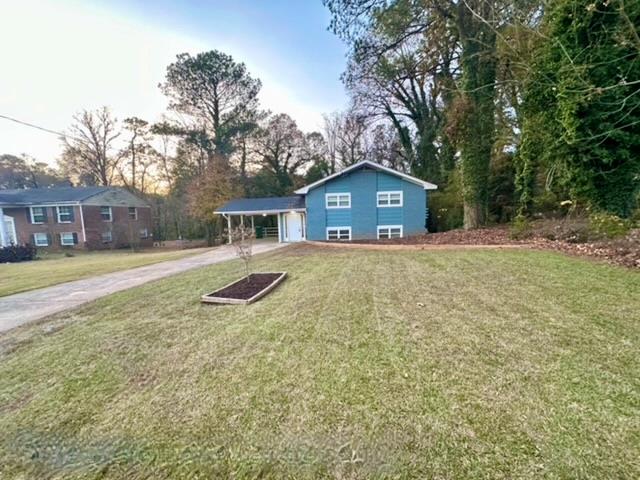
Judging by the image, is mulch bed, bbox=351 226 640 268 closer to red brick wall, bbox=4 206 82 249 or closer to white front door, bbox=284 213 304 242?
white front door, bbox=284 213 304 242

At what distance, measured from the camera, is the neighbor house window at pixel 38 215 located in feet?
81.7

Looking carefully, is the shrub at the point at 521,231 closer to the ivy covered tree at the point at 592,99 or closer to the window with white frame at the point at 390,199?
the ivy covered tree at the point at 592,99

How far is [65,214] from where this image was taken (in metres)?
24.8

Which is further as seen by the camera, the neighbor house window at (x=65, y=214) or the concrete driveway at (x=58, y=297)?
the neighbor house window at (x=65, y=214)

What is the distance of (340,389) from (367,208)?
49.2ft

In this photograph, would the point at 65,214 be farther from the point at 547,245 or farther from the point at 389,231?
the point at 547,245

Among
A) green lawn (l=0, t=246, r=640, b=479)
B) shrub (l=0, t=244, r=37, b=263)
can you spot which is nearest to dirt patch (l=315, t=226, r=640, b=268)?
green lawn (l=0, t=246, r=640, b=479)

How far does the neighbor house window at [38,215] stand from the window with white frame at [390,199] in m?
28.5

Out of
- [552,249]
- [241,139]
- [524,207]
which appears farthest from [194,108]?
[552,249]

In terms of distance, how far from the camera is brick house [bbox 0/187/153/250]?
80.6 ft

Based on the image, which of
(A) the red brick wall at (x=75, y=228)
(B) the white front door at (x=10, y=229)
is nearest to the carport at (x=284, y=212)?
(A) the red brick wall at (x=75, y=228)

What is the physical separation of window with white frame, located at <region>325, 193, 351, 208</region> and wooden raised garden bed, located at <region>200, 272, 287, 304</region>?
10533 mm

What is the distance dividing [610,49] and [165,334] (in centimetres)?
1305

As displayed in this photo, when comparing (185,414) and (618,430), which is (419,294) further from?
(185,414)
